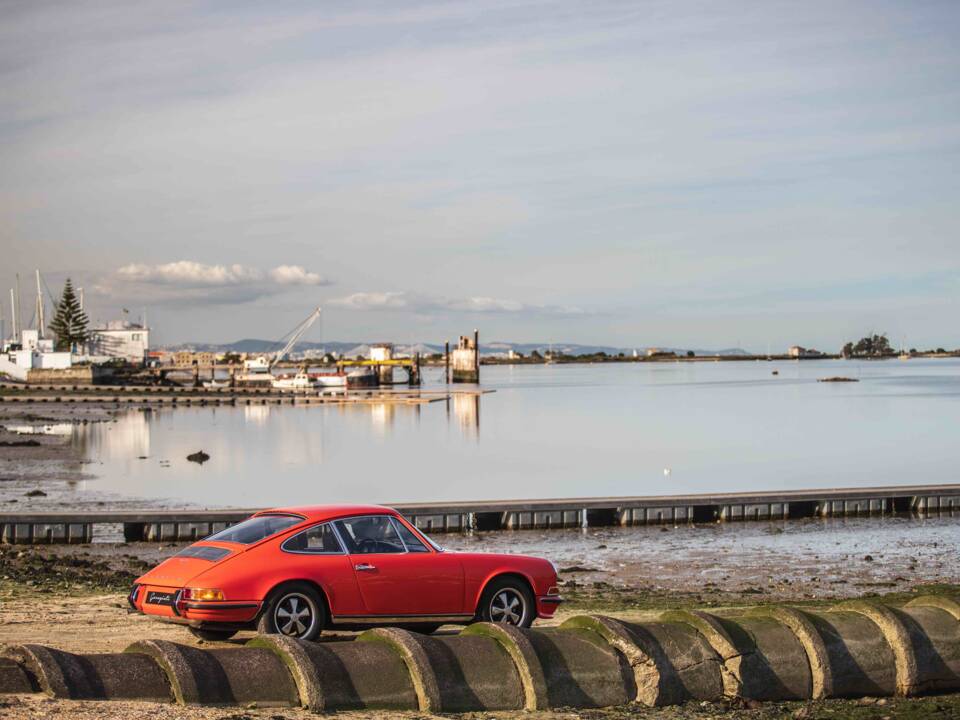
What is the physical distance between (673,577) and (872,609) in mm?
13225

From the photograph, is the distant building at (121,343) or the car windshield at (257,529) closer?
the car windshield at (257,529)

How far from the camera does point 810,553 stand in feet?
93.5

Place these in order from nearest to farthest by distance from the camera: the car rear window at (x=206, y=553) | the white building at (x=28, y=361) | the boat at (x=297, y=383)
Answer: the car rear window at (x=206, y=553)
the white building at (x=28, y=361)
the boat at (x=297, y=383)

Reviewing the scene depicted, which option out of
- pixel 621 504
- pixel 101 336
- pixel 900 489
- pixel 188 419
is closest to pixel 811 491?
pixel 900 489

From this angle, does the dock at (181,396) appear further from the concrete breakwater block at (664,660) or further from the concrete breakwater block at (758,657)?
the concrete breakwater block at (758,657)

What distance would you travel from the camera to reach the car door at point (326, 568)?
12.2m

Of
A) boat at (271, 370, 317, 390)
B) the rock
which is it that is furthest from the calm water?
boat at (271, 370, 317, 390)

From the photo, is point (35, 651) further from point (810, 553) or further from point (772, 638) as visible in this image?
point (810, 553)

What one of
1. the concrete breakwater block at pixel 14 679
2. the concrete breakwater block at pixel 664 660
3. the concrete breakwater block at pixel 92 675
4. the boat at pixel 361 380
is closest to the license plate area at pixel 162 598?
the concrete breakwater block at pixel 92 675

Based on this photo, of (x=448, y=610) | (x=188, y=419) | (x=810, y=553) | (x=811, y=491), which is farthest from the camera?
(x=188, y=419)

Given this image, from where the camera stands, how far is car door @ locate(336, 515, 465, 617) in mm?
12508

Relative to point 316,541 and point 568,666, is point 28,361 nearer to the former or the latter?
point 316,541

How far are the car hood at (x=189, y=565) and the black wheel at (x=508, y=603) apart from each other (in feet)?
9.24

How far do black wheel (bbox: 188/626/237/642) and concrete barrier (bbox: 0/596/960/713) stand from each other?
201 cm
